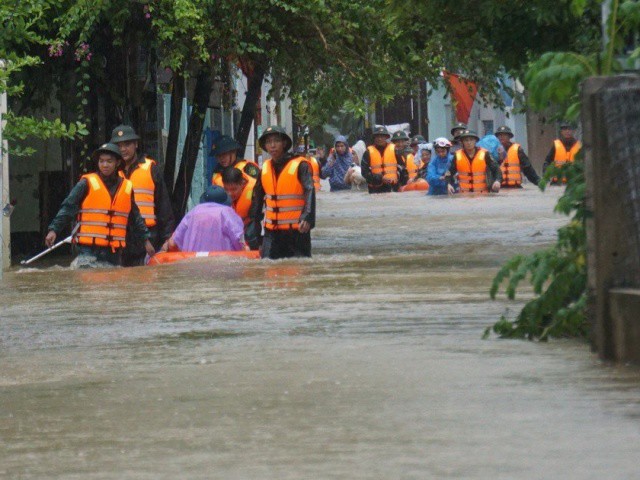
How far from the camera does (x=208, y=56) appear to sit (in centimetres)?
1917

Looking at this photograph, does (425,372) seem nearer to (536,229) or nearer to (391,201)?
(536,229)

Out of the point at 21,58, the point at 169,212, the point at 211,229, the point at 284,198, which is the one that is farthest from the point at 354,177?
the point at 21,58

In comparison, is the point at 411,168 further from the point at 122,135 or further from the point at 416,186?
the point at 122,135

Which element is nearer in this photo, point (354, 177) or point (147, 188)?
point (147, 188)

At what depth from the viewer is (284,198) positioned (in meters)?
17.4

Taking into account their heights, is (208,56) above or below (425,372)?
above

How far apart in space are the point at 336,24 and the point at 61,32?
3.62m

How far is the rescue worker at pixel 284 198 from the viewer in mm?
17172

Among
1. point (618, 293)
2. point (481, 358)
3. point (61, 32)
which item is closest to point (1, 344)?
point (481, 358)

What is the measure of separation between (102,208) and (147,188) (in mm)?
1198

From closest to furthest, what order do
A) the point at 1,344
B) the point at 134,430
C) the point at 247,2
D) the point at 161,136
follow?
the point at 134,430 → the point at 1,344 → the point at 247,2 → the point at 161,136

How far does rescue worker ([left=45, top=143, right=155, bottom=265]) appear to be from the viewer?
1655 centimetres

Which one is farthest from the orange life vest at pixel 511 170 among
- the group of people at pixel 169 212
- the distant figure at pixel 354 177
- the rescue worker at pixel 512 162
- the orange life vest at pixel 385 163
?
the group of people at pixel 169 212

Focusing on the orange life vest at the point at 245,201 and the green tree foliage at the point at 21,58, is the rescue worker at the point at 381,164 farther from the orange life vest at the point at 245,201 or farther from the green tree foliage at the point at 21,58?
the green tree foliage at the point at 21,58
